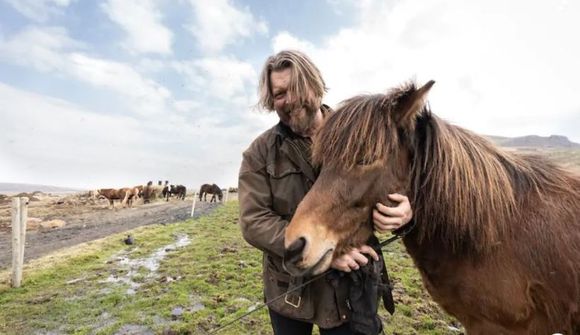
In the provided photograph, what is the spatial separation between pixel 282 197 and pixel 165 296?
721 centimetres

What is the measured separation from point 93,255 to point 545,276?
1504 cm

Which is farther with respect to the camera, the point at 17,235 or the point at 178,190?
the point at 178,190

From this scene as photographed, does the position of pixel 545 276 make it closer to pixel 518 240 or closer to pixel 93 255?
pixel 518 240

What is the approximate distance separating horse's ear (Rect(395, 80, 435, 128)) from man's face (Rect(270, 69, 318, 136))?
0.67 meters

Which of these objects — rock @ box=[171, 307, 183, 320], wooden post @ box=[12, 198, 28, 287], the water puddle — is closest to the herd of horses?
the water puddle

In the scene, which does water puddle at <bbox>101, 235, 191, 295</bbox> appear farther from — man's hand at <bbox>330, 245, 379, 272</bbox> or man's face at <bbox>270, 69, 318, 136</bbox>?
man's hand at <bbox>330, 245, 379, 272</bbox>

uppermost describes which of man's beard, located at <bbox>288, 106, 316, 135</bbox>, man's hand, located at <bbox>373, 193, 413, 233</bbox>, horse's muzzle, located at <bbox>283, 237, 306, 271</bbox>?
man's beard, located at <bbox>288, 106, 316, 135</bbox>

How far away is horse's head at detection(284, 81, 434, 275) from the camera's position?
2.00 metres

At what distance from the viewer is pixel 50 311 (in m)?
8.35

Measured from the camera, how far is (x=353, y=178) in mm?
2100

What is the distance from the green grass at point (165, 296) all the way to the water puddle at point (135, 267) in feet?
0.28

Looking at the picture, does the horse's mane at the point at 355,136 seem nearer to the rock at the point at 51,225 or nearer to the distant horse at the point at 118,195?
the rock at the point at 51,225

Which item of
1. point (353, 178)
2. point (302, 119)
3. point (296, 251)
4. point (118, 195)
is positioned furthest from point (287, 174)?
point (118, 195)

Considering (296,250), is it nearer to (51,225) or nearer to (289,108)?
(289,108)
